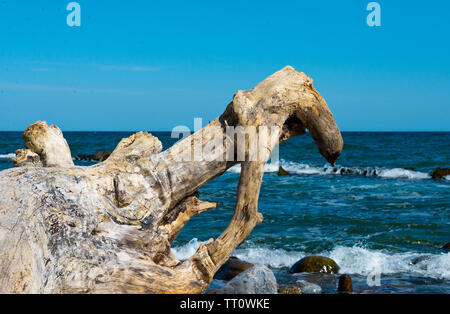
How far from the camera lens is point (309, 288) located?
24.8 feet

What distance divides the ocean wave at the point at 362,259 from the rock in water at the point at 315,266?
0.23m

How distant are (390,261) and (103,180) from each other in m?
7.08

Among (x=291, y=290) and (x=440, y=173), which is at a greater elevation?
(x=440, y=173)

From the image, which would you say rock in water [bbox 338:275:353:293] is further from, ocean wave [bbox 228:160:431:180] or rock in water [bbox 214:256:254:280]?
ocean wave [bbox 228:160:431:180]

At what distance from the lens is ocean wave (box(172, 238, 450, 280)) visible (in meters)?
8.73

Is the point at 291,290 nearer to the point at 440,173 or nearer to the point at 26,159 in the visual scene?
the point at 26,159

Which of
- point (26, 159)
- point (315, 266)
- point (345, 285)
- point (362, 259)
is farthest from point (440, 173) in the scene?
point (26, 159)

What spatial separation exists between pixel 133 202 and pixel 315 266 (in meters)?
5.44

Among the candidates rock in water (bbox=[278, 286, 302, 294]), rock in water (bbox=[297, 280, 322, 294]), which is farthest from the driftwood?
rock in water (bbox=[297, 280, 322, 294])

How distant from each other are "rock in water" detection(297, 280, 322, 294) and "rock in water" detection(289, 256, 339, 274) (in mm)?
919

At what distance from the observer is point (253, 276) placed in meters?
6.12

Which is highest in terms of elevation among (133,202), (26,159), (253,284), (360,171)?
(26,159)

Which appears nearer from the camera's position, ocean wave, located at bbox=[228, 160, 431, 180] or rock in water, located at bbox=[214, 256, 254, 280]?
rock in water, located at bbox=[214, 256, 254, 280]
